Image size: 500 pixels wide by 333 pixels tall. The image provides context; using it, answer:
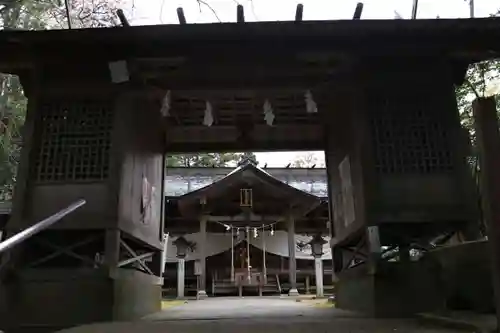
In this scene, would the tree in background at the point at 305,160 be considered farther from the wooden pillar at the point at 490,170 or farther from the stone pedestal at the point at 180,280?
the wooden pillar at the point at 490,170

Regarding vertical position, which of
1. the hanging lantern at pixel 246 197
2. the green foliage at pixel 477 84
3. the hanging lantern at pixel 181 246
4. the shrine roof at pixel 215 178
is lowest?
the hanging lantern at pixel 181 246

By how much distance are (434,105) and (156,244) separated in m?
5.20

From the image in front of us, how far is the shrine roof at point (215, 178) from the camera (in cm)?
1983

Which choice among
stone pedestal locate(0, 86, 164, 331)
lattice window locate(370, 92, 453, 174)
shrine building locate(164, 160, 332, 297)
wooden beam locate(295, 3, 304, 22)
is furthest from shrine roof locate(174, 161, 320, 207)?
wooden beam locate(295, 3, 304, 22)

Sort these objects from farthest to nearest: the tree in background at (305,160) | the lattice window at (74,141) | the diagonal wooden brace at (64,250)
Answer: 1. the tree in background at (305,160)
2. the lattice window at (74,141)
3. the diagonal wooden brace at (64,250)

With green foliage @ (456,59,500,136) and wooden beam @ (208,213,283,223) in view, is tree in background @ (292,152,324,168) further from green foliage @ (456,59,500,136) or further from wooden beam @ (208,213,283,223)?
green foliage @ (456,59,500,136)

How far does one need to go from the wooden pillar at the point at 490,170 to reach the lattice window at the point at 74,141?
441cm

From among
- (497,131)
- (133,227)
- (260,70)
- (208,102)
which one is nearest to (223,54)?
(260,70)

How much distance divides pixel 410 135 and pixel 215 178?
1613 cm

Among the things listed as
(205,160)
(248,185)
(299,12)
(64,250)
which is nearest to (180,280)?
(248,185)

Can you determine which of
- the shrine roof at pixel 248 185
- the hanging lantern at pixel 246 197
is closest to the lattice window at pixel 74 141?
the shrine roof at pixel 248 185

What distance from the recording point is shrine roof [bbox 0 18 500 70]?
5230 mm

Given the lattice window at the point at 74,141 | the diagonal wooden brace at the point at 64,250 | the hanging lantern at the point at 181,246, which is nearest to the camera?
the diagonal wooden brace at the point at 64,250

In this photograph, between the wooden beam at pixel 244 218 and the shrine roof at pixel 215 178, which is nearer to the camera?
the wooden beam at pixel 244 218
